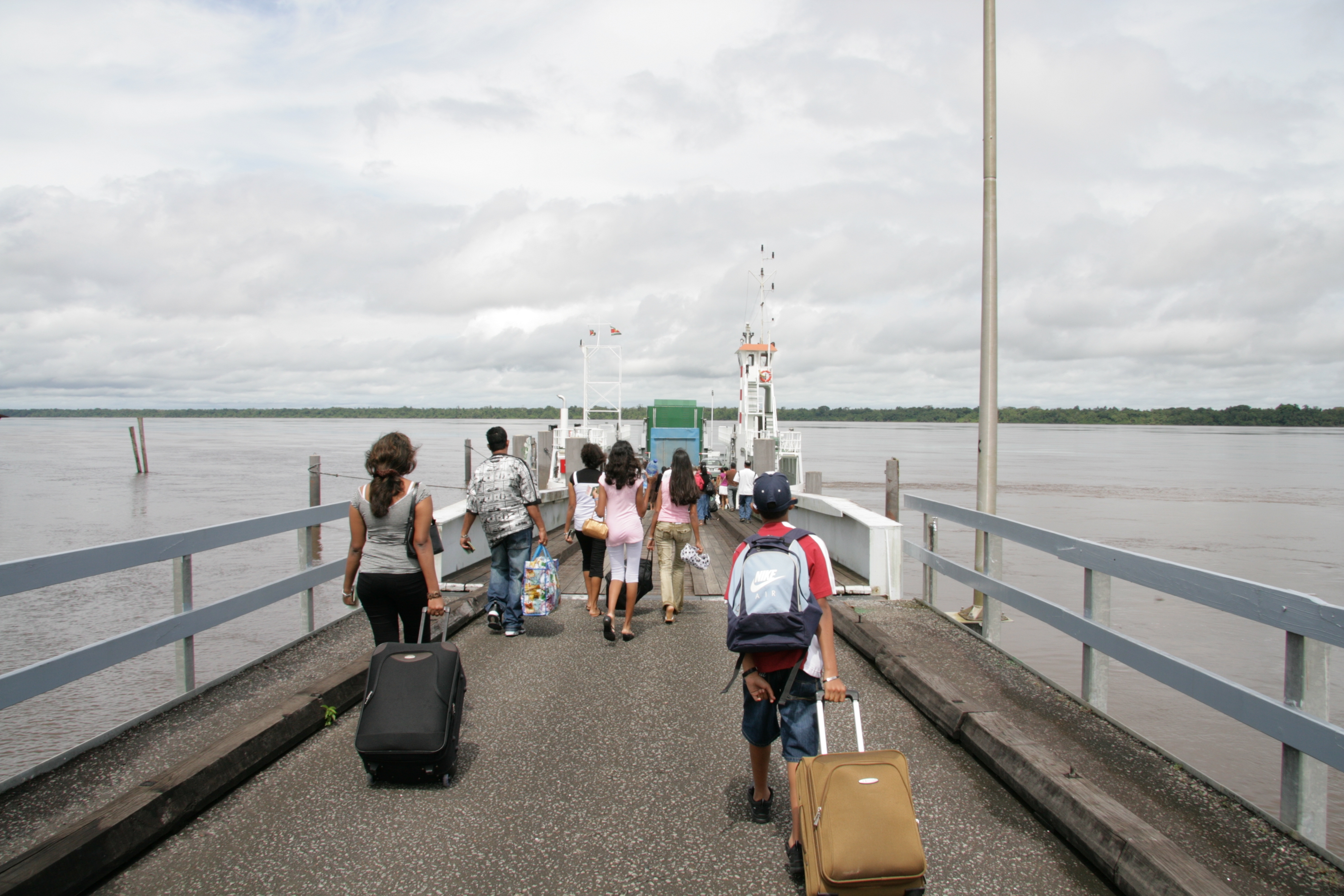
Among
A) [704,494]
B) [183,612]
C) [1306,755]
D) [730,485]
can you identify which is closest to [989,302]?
[1306,755]

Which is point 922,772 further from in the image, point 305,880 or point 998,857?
point 305,880

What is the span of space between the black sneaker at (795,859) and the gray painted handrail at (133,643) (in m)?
3.33

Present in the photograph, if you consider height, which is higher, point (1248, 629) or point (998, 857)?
point (998, 857)

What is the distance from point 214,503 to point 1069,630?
1448 inches

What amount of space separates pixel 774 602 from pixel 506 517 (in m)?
4.12

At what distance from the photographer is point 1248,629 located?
12961mm

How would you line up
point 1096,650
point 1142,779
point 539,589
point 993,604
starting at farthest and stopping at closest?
point 539,589
point 993,604
point 1096,650
point 1142,779

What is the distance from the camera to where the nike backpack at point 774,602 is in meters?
3.35

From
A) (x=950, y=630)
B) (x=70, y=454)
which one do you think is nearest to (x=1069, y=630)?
(x=950, y=630)

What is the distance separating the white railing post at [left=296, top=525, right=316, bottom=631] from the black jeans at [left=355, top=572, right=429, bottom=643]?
1.91 metres

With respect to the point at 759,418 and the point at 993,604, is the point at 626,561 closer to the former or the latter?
the point at 993,604

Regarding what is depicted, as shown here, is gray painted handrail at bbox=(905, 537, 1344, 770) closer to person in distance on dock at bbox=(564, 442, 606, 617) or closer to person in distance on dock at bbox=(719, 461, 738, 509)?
person in distance on dock at bbox=(564, 442, 606, 617)

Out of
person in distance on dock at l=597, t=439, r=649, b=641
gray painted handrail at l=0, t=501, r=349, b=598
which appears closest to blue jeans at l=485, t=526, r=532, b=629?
person in distance on dock at l=597, t=439, r=649, b=641

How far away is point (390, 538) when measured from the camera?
4867 millimetres
